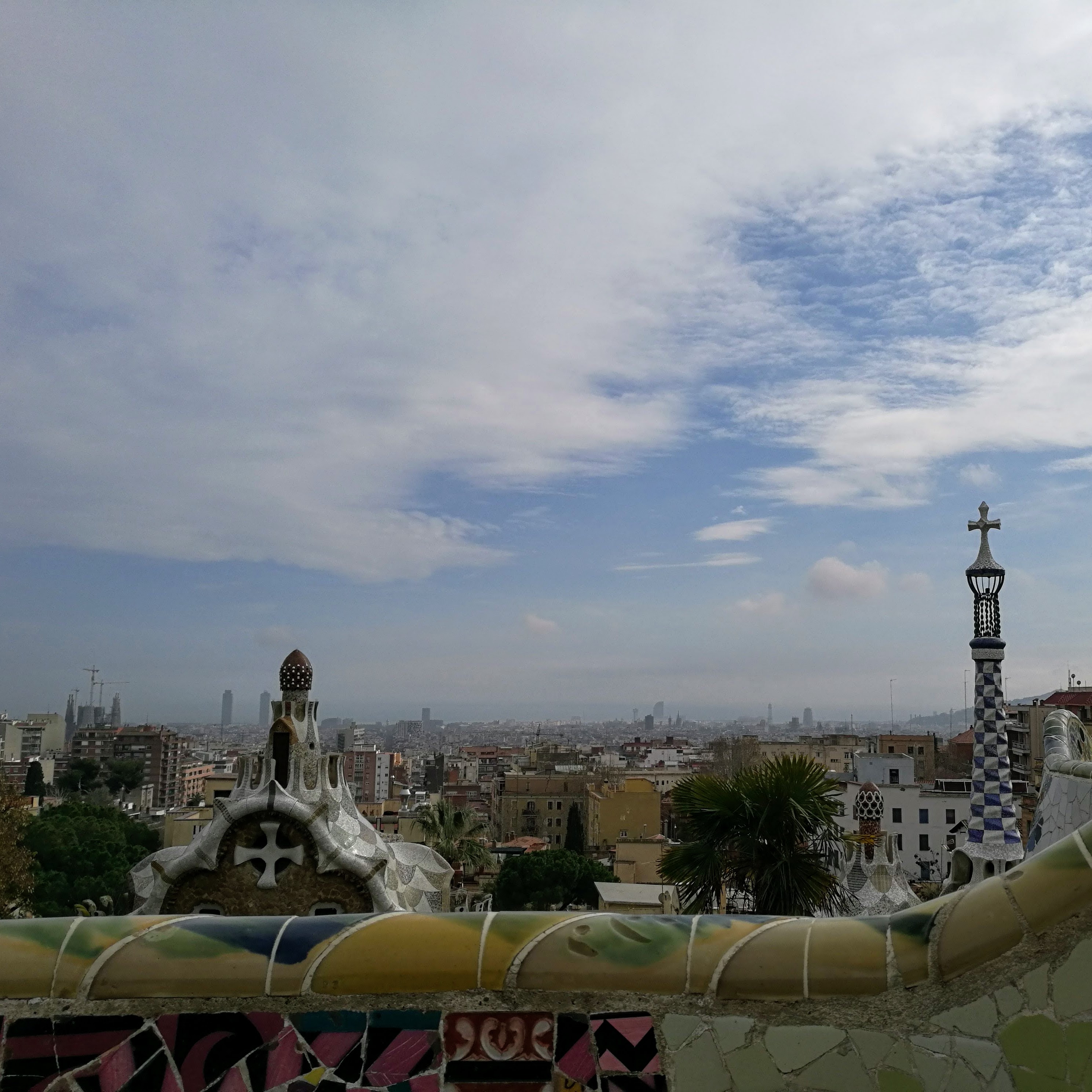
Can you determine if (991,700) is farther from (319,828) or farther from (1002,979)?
(1002,979)

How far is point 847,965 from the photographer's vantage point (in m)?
2.49

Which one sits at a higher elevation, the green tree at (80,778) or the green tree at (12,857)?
the green tree at (12,857)

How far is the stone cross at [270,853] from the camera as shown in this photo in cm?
1266

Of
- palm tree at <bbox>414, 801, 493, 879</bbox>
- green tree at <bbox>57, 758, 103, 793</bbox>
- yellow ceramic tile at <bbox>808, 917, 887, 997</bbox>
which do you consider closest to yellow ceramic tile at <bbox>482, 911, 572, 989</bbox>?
yellow ceramic tile at <bbox>808, 917, 887, 997</bbox>

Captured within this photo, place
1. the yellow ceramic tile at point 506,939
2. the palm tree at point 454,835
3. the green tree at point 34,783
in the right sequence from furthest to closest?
the green tree at point 34,783 → the palm tree at point 454,835 → the yellow ceramic tile at point 506,939

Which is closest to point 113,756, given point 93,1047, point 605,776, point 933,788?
point 605,776

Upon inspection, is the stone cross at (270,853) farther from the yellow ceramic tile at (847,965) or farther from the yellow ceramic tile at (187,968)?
the yellow ceramic tile at (847,965)

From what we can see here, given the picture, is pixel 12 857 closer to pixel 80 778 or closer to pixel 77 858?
pixel 77 858

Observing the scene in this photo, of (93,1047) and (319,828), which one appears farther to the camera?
(319,828)

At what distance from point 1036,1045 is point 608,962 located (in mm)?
1019

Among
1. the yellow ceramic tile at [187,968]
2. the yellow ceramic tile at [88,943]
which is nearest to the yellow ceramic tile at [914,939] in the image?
the yellow ceramic tile at [187,968]

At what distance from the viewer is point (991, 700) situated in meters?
14.7

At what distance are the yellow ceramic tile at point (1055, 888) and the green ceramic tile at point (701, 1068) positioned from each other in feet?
2.70

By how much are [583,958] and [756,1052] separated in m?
0.47
